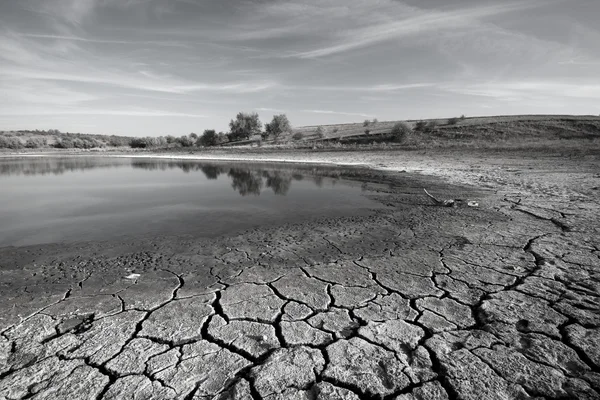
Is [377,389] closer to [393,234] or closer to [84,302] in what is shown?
[84,302]

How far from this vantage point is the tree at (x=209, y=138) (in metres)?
57.0

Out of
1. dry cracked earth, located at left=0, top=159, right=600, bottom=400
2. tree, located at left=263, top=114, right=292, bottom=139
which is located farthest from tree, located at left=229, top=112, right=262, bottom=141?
dry cracked earth, located at left=0, top=159, right=600, bottom=400

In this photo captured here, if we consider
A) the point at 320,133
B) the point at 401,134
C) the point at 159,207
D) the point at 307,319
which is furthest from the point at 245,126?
the point at 307,319

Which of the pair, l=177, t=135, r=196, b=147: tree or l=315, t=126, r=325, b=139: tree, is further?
l=177, t=135, r=196, b=147: tree

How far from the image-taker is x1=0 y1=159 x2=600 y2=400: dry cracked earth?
6.77ft

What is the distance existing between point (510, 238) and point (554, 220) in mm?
1820

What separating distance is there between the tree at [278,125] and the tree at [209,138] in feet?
41.0

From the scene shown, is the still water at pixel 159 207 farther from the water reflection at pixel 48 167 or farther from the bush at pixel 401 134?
the bush at pixel 401 134

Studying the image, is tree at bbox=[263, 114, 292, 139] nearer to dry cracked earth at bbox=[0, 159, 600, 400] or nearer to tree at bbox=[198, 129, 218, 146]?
tree at bbox=[198, 129, 218, 146]

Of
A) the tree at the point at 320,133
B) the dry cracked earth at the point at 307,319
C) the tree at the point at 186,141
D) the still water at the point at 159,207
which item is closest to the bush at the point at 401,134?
the tree at the point at 320,133

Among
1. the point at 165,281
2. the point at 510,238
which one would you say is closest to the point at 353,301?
the point at 165,281

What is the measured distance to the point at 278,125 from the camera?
5050 cm

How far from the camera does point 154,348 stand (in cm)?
241

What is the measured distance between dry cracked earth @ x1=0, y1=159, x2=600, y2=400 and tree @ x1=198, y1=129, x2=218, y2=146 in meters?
55.2
